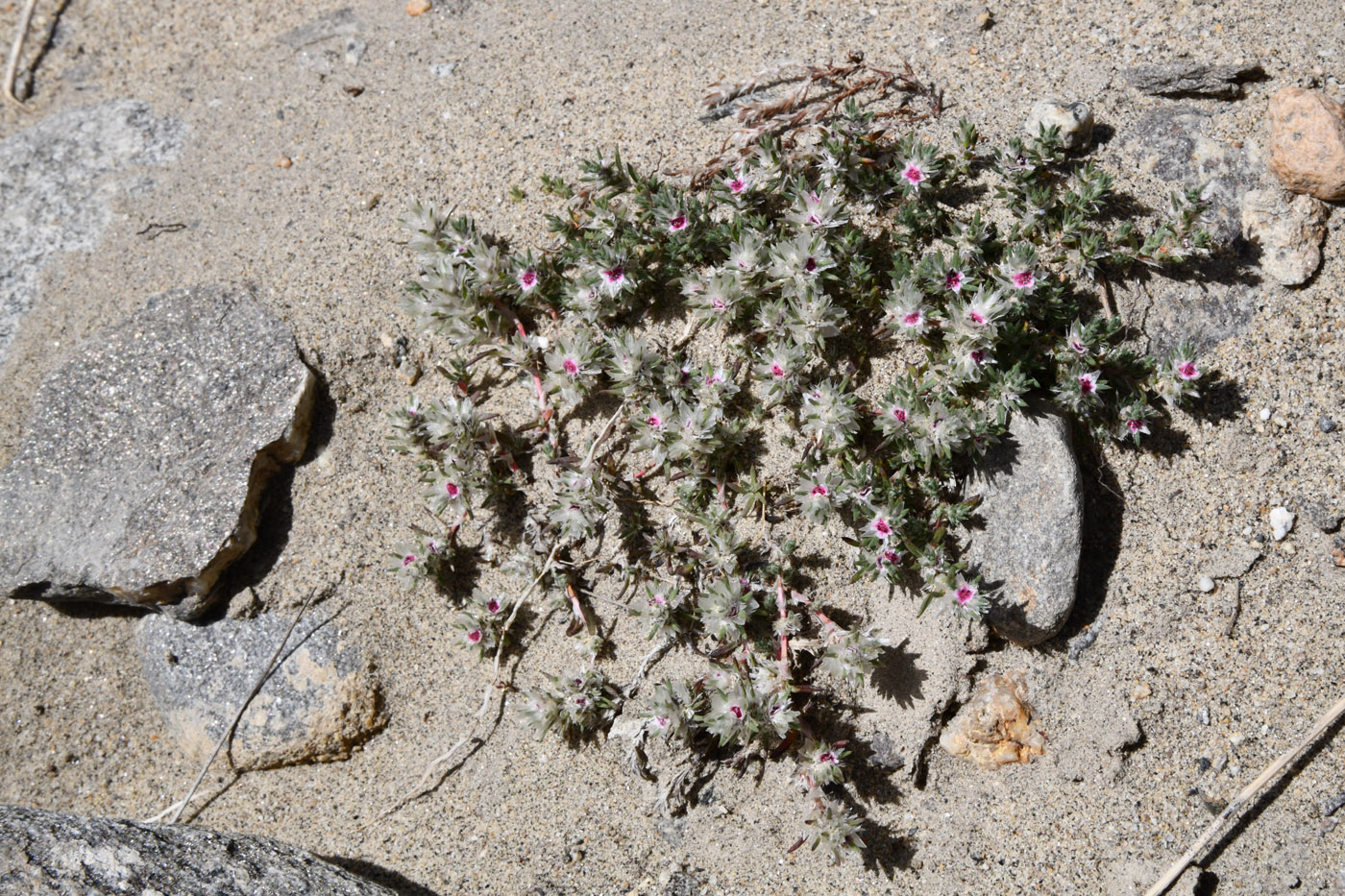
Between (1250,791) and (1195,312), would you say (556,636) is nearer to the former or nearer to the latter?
(1250,791)

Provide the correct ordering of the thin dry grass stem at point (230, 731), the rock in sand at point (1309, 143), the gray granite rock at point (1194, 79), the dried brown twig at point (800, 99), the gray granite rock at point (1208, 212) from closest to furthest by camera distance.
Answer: the rock in sand at point (1309, 143)
the gray granite rock at point (1208, 212)
the gray granite rock at point (1194, 79)
the thin dry grass stem at point (230, 731)
the dried brown twig at point (800, 99)

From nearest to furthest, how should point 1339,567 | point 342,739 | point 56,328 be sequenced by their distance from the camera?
point 1339,567, point 342,739, point 56,328

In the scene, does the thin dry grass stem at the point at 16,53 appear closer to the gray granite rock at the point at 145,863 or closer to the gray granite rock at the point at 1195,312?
the gray granite rock at the point at 145,863

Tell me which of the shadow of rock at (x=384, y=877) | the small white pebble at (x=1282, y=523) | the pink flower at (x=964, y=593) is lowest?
the shadow of rock at (x=384, y=877)

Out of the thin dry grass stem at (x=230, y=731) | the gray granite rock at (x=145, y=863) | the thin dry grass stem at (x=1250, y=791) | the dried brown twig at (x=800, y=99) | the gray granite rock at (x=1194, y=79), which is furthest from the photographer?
the dried brown twig at (x=800, y=99)

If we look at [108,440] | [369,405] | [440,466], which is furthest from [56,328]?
[440,466]

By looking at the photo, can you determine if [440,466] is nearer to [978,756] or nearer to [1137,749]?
[978,756]

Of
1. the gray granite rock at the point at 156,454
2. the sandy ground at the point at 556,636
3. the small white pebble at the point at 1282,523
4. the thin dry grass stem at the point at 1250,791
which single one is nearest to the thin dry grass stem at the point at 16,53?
the sandy ground at the point at 556,636
